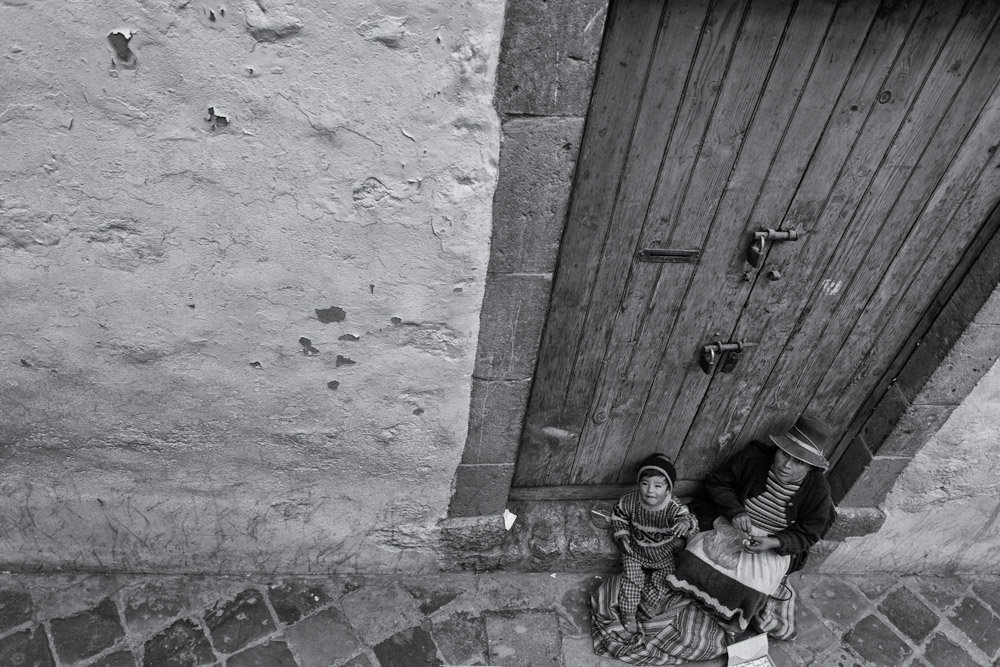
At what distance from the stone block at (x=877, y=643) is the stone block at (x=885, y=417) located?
0.90 m

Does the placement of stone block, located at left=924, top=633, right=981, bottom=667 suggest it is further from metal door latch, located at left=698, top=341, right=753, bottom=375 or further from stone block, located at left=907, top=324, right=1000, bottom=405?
metal door latch, located at left=698, top=341, right=753, bottom=375

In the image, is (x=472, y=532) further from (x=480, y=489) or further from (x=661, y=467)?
(x=661, y=467)

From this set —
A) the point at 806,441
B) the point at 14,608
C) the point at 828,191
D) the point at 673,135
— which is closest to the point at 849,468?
the point at 806,441

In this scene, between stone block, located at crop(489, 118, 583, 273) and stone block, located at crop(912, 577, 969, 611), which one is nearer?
stone block, located at crop(489, 118, 583, 273)

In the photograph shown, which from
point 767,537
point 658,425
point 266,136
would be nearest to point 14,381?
point 266,136

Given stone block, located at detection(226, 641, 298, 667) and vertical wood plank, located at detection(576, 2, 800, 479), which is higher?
vertical wood plank, located at detection(576, 2, 800, 479)

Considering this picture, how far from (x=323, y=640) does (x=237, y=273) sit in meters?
1.62

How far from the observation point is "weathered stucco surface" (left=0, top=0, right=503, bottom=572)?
5.99 ft

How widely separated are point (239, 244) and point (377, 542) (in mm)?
1521

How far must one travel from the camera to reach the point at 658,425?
122 inches

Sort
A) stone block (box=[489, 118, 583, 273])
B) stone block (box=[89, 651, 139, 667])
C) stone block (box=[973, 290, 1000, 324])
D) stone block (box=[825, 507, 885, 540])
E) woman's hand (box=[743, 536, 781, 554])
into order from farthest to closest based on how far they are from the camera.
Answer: stone block (box=[825, 507, 885, 540]) < woman's hand (box=[743, 536, 781, 554]) < stone block (box=[89, 651, 139, 667]) < stone block (box=[973, 290, 1000, 324]) < stone block (box=[489, 118, 583, 273])

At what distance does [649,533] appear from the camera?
3045 millimetres

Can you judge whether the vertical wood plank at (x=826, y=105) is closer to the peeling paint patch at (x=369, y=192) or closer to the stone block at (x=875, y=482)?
the stone block at (x=875, y=482)

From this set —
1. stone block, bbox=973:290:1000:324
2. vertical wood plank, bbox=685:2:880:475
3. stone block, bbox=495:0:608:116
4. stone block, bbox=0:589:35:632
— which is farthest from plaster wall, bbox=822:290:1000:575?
stone block, bbox=0:589:35:632
